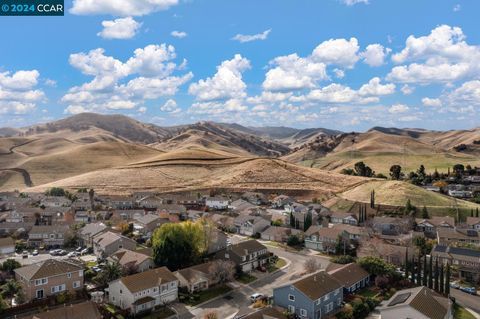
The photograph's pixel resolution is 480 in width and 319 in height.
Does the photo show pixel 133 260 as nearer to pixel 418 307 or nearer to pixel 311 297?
pixel 311 297

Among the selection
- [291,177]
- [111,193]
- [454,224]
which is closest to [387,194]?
[454,224]

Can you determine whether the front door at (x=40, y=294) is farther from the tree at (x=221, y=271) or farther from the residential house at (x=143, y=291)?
the tree at (x=221, y=271)

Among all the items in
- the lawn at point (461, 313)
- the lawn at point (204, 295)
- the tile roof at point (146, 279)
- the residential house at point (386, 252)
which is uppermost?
the tile roof at point (146, 279)

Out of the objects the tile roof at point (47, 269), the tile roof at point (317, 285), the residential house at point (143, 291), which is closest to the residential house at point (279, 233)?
the tile roof at point (317, 285)

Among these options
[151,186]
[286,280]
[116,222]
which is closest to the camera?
[286,280]

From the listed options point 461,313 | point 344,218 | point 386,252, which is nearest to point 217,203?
point 344,218

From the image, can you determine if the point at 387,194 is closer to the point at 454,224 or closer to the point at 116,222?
the point at 454,224
